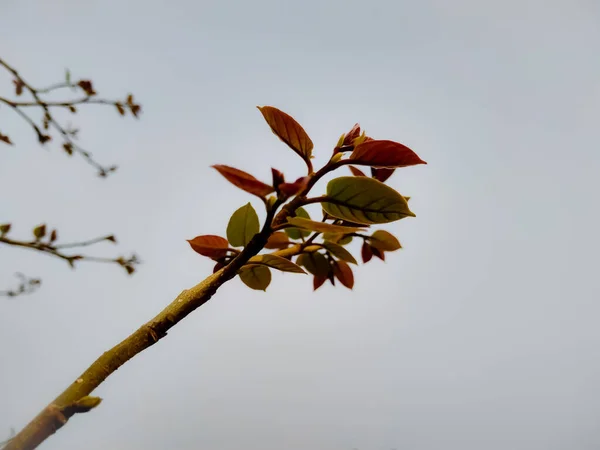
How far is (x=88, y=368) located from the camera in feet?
0.97

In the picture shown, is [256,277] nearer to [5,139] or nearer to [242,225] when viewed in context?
[242,225]

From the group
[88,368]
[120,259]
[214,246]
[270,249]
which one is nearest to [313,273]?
[270,249]

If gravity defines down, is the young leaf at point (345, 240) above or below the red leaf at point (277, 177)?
above

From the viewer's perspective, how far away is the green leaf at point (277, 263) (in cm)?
37

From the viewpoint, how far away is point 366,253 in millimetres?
600

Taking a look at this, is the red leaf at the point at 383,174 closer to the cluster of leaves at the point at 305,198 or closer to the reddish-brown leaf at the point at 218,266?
the cluster of leaves at the point at 305,198

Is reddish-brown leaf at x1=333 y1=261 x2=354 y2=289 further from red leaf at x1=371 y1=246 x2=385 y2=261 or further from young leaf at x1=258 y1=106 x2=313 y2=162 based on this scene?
young leaf at x1=258 y1=106 x2=313 y2=162

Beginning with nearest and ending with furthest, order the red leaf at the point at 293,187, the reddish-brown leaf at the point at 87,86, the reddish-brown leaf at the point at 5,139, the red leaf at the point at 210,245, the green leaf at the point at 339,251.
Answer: the red leaf at the point at 293,187 → the red leaf at the point at 210,245 → the green leaf at the point at 339,251 → the reddish-brown leaf at the point at 5,139 → the reddish-brown leaf at the point at 87,86

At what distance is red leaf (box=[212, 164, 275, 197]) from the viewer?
0.97ft

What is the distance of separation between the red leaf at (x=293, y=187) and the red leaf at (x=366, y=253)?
32cm

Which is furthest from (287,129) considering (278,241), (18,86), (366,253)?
(18,86)

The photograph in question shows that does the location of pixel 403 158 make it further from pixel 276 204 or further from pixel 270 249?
pixel 270 249

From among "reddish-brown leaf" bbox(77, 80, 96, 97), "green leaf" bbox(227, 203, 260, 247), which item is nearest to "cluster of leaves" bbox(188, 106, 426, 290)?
"green leaf" bbox(227, 203, 260, 247)

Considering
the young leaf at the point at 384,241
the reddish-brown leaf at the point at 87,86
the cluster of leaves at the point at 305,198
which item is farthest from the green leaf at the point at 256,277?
the reddish-brown leaf at the point at 87,86
